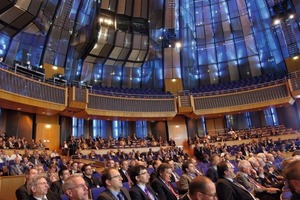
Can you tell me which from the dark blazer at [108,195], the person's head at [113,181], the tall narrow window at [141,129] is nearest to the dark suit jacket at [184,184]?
the dark blazer at [108,195]

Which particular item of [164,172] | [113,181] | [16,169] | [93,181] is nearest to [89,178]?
[93,181]

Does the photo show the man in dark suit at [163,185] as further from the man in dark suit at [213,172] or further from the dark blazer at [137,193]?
the man in dark suit at [213,172]

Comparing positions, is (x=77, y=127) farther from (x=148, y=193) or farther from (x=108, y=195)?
(x=108, y=195)

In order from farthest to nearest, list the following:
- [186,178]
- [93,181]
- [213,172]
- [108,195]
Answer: [93,181], [213,172], [186,178], [108,195]

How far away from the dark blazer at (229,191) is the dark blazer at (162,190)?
0.75 m

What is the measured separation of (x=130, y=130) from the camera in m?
15.4

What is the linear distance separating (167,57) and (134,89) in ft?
9.33

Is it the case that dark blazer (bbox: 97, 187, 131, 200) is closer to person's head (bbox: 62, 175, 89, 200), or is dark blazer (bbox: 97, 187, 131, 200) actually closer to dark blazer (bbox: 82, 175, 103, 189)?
person's head (bbox: 62, 175, 89, 200)

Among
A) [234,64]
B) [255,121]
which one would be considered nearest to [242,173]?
[255,121]

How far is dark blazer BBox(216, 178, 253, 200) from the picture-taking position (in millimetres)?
2573

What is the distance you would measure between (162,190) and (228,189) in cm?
90

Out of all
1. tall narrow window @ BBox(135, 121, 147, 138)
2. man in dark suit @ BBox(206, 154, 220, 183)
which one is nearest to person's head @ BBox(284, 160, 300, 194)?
man in dark suit @ BBox(206, 154, 220, 183)

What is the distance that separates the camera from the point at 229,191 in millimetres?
2588

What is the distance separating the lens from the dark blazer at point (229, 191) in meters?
2.57
